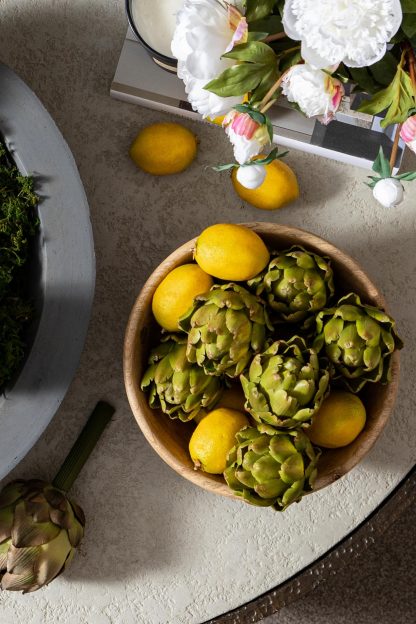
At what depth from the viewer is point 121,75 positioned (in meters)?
1.10

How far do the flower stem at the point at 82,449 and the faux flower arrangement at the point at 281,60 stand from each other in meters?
0.44

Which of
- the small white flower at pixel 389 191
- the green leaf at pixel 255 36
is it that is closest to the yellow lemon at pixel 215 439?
the small white flower at pixel 389 191

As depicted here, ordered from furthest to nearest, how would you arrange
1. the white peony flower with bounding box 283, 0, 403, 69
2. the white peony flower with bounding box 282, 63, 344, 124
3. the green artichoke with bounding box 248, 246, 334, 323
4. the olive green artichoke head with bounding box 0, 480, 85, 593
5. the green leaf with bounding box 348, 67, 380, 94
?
the olive green artichoke head with bounding box 0, 480, 85, 593 → the green artichoke with bounding box 248, 246, 334, 323 → the green leaf with bounding box 348, 67, 380, 94 → the white peony flower with bounding box 282, 63, 344, 124 → the white peony flower with bounding box 283, 0, 403, 69

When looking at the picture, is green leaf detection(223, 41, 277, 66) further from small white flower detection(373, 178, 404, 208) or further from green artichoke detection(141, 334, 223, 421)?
green artichoke detection(141, 334, 223, 421)

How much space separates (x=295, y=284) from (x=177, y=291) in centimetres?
14

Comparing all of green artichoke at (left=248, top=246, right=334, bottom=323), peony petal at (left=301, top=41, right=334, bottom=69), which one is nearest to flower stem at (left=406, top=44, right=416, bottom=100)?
peony petal at (left=301, top=41, right=334, bottom=69)

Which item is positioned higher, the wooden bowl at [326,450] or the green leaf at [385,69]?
the green leaf at [385,69]

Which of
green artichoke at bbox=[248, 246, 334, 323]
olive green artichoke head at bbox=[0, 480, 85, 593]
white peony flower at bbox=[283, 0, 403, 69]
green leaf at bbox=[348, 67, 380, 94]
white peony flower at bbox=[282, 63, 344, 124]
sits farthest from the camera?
olive green artichoke head at bbox=[0, 480, 85, 593]

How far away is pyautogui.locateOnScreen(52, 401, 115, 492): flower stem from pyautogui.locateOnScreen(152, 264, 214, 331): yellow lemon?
0.19 meters

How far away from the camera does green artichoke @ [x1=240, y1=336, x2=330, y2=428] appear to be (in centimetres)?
86

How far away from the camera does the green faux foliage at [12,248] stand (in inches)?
37.7

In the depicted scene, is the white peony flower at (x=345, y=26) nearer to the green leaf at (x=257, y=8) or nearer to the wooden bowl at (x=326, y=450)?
the green leaf at (x=257, y=8)

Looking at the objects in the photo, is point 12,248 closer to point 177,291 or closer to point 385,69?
point 177,291

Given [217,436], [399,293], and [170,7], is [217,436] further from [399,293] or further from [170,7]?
[170,7]
